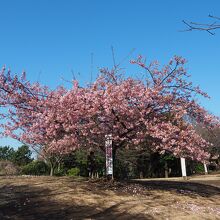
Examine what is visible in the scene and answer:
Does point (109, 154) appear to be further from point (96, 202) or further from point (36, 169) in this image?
point (36, 169)

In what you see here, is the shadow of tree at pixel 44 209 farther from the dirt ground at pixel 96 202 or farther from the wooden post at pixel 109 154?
the wooden post at pixel 109 154

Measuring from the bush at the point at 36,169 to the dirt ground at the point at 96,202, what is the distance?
12853mm

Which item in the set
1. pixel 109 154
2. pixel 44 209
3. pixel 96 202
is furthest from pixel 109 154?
pixel 44 209

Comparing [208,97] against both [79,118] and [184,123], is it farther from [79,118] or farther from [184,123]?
[79,118]

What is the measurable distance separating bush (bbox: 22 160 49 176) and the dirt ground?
12853 mm

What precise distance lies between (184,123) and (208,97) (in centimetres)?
129

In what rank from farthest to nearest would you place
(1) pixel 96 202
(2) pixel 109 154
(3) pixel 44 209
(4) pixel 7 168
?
(4) pixel 7 168 < (2) pixel 109 154 < (1) pixel 96 202 < (3) pixel 44 209

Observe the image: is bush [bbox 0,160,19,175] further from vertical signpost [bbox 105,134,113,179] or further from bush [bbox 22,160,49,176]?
vertical signpost [bbox 105,134,113,179]

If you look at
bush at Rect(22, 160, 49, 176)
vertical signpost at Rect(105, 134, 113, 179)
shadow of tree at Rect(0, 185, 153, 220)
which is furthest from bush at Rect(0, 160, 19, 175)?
shadow of tree at Rect(0, 185, 153, 220)

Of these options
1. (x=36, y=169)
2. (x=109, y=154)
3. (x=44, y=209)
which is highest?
(x=36, y=169)

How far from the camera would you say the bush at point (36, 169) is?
24234 millimetres

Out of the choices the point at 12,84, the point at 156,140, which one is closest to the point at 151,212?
the point at 156,140

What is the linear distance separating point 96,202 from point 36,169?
1625 centimetres

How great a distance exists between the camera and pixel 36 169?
24.5 m
